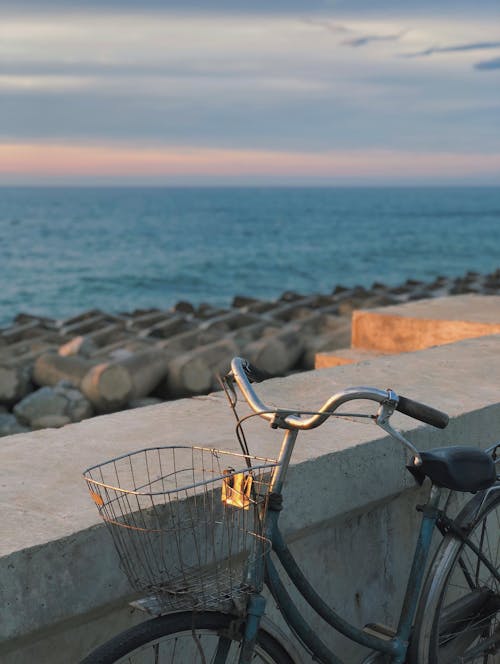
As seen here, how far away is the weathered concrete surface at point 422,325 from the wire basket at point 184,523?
334cm

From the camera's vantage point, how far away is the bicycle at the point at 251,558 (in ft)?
6.50

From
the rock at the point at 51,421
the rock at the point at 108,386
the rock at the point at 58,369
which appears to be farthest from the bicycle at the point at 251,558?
the rock at the point at 58,369

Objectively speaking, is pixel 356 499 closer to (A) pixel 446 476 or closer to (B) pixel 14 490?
(A) pixel 446 476

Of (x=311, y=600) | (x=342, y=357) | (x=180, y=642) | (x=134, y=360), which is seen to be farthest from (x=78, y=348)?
(x=311, y=600)

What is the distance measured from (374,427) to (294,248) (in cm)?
6080

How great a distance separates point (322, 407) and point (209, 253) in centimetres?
5632

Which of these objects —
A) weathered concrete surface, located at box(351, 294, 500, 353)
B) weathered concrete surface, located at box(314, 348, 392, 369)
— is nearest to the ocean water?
weathered concrete surface, located at box(351, 294, 500, 353)

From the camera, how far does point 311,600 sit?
7.63ft

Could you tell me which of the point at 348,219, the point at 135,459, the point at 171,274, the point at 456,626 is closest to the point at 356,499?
the point at 456,626

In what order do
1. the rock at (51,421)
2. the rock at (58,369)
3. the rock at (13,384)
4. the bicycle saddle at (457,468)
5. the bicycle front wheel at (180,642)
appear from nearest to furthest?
1. the bicycle front wheel at (180,642)
2. the bicycle saddle at (457,468)
3. the rock at (51,421)
4. the rock at (58,369)
5. the rock at (13,384)

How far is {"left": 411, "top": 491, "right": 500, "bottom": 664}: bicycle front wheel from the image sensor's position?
8.28 ft

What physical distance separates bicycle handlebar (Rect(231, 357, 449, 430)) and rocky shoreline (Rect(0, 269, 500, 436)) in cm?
603

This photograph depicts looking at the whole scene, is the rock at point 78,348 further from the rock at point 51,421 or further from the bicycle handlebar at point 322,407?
the bicycle handlebar at point 322,407

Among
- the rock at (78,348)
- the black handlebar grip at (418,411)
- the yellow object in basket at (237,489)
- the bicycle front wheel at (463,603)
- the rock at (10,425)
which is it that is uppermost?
the black handlebar grip at (418,411)
